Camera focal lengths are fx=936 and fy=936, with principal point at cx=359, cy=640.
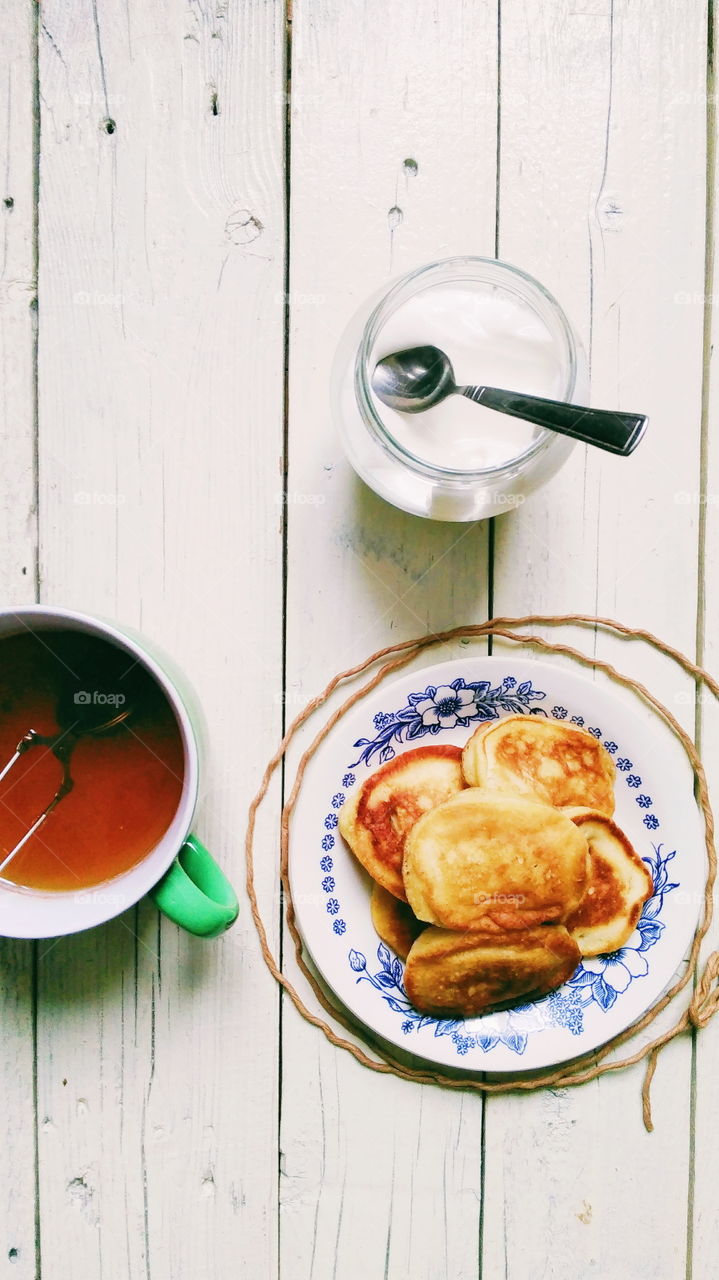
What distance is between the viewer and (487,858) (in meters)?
0.85

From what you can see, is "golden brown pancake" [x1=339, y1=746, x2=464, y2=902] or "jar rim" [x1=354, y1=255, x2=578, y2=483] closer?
"jar rim" [x1=354, y1=255, x2=578, y2=483]

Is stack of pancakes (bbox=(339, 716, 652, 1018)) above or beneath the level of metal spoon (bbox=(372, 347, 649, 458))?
beneath

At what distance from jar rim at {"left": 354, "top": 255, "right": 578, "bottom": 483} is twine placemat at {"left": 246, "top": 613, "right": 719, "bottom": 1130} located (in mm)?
212

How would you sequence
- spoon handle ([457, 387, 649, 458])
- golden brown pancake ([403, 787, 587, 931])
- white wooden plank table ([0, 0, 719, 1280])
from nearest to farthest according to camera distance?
1. spoon handle ([457, 387, 649, 458])
2. golden brown pancake ([403, 787, 587, 931])
3. white wooden plank table ([0, 0, 719, 1280])

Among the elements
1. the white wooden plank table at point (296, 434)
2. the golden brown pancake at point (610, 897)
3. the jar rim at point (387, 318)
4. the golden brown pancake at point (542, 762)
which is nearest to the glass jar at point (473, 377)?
the jar rim at point (387, 318)

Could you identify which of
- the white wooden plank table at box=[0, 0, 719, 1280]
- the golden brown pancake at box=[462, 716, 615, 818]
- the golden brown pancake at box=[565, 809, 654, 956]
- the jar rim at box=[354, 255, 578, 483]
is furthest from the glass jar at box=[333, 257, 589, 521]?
the golden brown pancake at box=[565, 809, 654, 956]

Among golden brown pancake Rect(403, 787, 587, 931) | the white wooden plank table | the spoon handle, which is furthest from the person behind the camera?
the white wooden plank table

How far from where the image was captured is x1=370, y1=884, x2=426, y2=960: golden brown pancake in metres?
0.92

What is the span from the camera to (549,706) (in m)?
0.93

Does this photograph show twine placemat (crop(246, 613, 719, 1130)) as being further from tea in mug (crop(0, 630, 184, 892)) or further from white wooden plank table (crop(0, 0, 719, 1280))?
tea in mug (crop(0, 630, 184, 892))

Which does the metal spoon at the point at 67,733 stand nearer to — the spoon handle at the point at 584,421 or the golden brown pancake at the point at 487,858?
the golden brown pancake at the point at 487,858

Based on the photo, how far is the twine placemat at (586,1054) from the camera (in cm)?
95

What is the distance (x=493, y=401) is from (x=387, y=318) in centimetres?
13

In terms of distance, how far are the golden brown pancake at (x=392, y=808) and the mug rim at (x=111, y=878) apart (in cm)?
19
